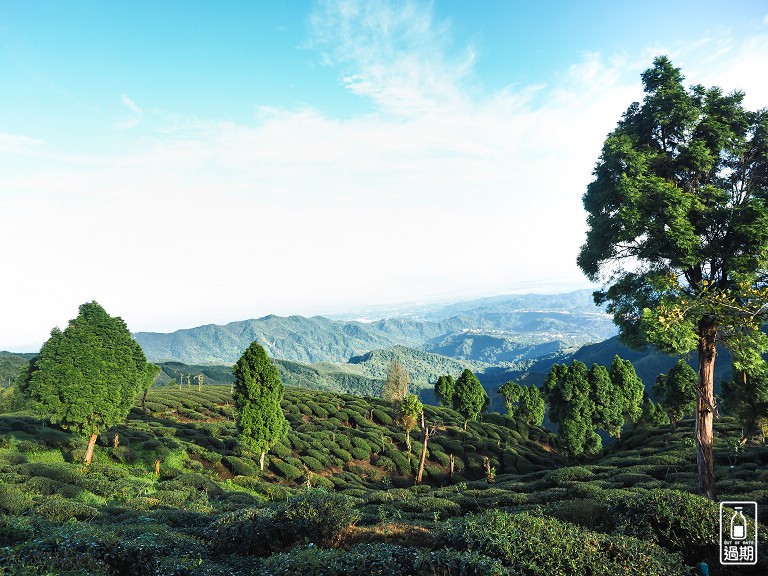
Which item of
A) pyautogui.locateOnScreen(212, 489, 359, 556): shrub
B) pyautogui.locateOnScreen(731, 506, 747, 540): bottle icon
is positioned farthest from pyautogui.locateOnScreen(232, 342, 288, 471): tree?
pyautogui.locateOnScreen(731, 506, 747, 540): bottle icon

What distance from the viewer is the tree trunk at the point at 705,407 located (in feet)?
38.0

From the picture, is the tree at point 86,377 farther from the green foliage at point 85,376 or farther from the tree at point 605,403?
the tree at point 605,403

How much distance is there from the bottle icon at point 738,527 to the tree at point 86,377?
33.6 metres

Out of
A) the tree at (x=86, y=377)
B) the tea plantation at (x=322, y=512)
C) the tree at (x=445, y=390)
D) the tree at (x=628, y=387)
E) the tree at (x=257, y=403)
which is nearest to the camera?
the tea plantation at (x=322, y=512)

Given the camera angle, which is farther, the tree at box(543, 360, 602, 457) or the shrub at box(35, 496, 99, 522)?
the tree at box(543, 360, 602, 457)

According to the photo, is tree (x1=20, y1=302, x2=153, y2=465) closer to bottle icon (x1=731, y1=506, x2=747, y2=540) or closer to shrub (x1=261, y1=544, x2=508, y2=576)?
shrub (x1=261, y1=544, x2=508, y2=576)

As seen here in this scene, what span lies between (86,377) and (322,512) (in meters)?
26.8

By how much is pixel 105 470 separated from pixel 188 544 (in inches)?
819

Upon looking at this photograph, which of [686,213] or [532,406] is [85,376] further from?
[532,406]

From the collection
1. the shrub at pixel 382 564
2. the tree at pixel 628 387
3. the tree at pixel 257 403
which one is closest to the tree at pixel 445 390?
the tree at pixel 628 387

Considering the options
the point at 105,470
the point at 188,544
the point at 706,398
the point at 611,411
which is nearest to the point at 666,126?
the point at 706,398

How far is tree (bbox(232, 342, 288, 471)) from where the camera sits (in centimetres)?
3403

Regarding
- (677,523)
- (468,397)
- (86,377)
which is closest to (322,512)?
(677,523)

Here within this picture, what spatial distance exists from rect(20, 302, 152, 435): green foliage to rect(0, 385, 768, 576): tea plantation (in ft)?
10.1
